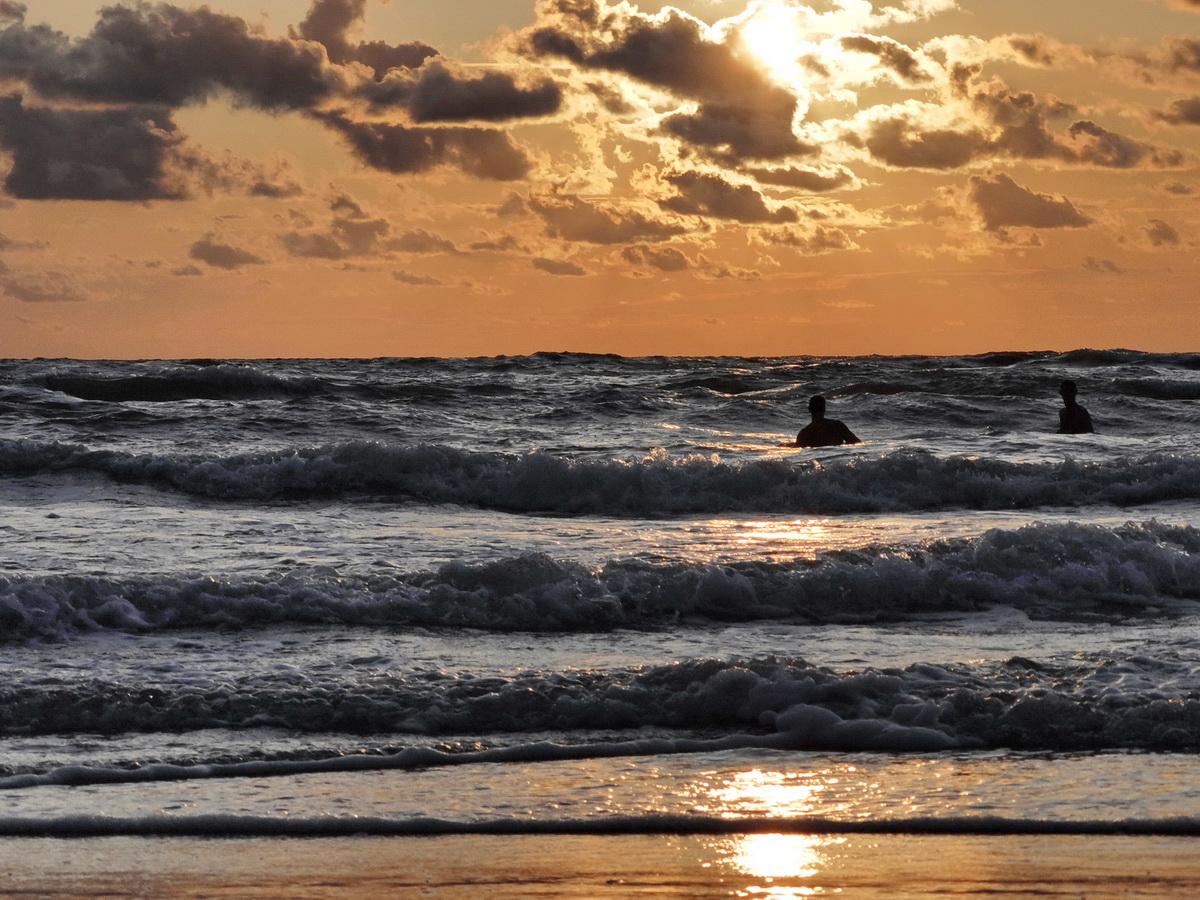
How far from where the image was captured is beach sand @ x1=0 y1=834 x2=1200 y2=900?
12.6ft

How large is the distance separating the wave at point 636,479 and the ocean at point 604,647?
0.04 m

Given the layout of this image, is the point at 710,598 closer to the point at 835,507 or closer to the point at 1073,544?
the point at 1073,544

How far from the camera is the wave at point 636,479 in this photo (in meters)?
13.6

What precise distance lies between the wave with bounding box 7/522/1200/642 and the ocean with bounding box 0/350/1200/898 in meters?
0.03

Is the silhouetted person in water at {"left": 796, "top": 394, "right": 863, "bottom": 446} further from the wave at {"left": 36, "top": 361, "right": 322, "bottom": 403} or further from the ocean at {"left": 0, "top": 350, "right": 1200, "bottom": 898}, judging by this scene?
the wave at {"left": 36, "top": 361, "right": 322, "bottom": 403}

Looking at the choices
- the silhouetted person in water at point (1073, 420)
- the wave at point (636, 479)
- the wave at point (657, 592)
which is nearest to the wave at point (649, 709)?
the wave at point (657, 592)

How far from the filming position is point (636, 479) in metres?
13.9

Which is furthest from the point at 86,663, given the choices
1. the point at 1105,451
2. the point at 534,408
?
the point at 534,408

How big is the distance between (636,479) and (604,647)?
664cm

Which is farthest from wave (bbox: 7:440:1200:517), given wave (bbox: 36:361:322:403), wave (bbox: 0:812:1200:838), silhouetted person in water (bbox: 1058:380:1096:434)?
wave (bbox: 36:361:322:403)

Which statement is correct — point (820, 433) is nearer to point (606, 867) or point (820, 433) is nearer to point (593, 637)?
point (593, 637)

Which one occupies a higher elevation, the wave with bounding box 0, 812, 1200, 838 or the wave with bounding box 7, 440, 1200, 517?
the wave with bounding box 7, 440, 1200, 517

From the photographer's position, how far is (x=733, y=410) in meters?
24.3

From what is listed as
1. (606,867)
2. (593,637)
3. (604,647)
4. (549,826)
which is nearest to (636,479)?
(593,637)
